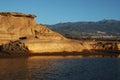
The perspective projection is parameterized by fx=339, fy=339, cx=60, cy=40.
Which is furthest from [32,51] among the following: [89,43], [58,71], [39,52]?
[58,71]

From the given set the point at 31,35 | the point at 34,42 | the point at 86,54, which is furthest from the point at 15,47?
the point at 86,54

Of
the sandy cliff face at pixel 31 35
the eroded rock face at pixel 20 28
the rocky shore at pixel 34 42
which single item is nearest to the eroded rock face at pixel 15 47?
the rocky shore at pixel 34 42

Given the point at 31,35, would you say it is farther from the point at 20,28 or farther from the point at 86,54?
the point at 86,54

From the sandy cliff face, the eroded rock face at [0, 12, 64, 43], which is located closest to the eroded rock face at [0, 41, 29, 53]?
the sandy cliff face

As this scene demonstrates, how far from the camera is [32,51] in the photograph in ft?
231

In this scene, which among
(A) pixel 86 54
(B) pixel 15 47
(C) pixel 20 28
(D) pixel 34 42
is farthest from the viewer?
(C) pixel 20 28

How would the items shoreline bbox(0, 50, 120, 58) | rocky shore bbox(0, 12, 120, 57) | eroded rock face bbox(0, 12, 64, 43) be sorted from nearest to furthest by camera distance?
shoreline bbox(0, 50, 120, 58), rocky shore bbox(0, 12, 120, 57), eroded rock face bbox(0, 12, 64, 43)

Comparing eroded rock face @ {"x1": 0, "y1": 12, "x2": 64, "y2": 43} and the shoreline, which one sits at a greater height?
eroded rock face @ {"x1": 0, "y1": 12, "x2": 64, "y2": 43}

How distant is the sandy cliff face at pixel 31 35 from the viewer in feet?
235

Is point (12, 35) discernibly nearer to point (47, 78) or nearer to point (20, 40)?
point (20, 40)

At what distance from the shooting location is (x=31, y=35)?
76438 mm

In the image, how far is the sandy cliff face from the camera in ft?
235

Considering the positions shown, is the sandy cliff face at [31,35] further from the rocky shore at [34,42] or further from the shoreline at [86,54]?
the shoreline at [86,54]

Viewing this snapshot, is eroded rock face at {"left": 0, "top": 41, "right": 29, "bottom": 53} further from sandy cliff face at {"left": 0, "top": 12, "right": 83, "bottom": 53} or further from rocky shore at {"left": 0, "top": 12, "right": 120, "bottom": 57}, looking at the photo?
sandy cliff face at {"left": 0, "top": 12, "right": 83, "bottom": 53}
